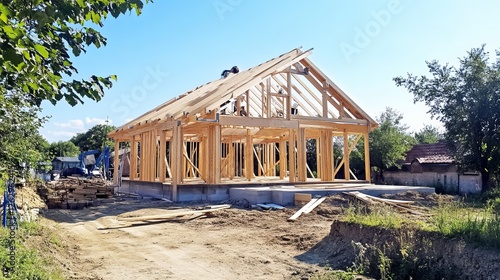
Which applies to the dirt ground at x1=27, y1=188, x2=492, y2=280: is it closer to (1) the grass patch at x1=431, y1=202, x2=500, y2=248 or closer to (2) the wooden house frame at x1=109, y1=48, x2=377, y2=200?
(1) the grass patch at x1=431, y1=202, x2=500, y2=248

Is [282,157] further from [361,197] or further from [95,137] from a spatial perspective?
[95,137]

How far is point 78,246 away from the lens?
736 cm

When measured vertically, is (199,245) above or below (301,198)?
below

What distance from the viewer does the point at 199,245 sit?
7.43 m

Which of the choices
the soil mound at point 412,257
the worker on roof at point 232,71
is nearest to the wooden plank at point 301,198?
the soil mound at point 412,257

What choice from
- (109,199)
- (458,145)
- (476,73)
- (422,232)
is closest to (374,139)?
(458,145)

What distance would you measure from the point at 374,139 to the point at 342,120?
9.07 metres

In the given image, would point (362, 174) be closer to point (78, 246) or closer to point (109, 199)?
point (109, 199)

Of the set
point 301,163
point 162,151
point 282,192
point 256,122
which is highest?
point 256,122

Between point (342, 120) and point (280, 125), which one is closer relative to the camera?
point (280, 125)

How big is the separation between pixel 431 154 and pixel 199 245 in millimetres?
21078

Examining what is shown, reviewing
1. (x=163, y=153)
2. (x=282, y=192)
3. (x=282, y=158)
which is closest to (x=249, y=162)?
(x=282, y=158)

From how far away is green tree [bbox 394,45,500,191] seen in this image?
51.3ft

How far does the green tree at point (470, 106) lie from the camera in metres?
15.6
